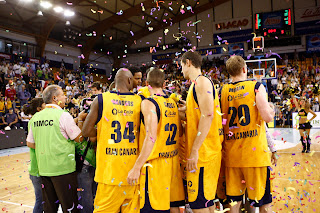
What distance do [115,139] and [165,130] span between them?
44cm

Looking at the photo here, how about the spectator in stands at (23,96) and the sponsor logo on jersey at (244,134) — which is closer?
the sponsor logo on jersey at (244,134)

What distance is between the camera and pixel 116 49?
23547mm

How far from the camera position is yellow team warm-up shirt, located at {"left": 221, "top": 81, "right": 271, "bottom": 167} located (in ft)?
7.73

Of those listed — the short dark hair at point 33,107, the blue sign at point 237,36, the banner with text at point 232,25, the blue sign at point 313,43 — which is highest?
the banner with text at point 232,25

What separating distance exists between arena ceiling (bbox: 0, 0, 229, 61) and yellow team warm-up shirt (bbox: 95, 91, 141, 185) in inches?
500

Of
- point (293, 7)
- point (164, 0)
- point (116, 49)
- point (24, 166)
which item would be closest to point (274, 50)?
point (293, 7)

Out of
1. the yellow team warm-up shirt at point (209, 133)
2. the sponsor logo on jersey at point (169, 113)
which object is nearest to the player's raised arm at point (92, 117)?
the sponsor logo on jersey at point (169, 113)

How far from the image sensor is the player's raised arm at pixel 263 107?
227 centimetres

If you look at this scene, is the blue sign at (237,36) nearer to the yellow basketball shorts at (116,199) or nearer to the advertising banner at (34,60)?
the advertising banner at (34,60)

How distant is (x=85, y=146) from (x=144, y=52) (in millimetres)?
22525

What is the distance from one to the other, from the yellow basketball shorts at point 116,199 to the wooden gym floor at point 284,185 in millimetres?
2231

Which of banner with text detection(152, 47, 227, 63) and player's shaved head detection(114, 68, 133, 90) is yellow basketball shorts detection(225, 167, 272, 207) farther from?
banner with text detection(152, 47, 227, 63)

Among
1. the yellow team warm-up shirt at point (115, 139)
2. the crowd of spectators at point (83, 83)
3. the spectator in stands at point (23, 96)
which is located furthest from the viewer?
the spectator in stands at point (23, 96)

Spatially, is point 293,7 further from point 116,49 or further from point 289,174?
point 289,174
